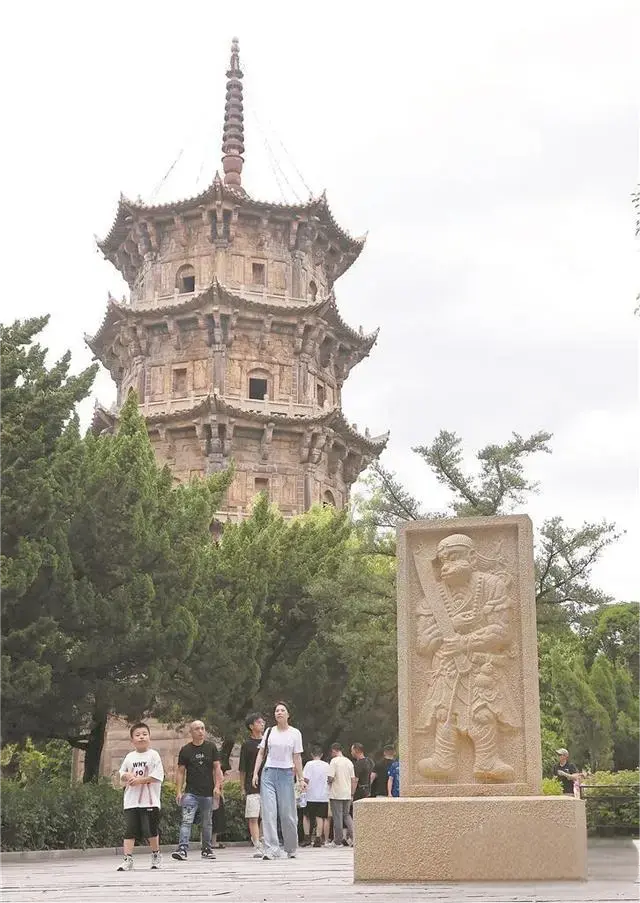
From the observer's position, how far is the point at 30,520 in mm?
15578

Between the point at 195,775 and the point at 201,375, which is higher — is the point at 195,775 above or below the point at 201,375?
below

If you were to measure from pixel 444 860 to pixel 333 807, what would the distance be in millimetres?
8279

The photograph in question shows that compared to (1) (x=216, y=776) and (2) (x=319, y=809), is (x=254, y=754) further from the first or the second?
(2) (x=319, y=809)

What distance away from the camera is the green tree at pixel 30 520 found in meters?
15.1

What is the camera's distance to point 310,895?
23.0 ft

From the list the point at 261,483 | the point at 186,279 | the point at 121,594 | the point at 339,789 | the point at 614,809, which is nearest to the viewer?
the point at 339,789

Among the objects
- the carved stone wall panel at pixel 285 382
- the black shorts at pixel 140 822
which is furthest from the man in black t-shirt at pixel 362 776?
the carved stone wall panel at pixel 285 382

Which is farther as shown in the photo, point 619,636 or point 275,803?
point 619,636

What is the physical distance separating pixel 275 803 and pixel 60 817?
3.82 m

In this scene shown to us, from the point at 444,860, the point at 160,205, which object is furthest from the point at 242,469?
the point at 444,860

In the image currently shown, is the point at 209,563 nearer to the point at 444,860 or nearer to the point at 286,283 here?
the point at 444,860

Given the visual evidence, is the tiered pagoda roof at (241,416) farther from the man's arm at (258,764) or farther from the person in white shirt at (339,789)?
the man's arm at (258,764)

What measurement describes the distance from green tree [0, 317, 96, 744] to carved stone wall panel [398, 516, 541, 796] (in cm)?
758

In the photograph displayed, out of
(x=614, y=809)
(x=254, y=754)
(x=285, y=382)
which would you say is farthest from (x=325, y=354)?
(x=254, y=754)
